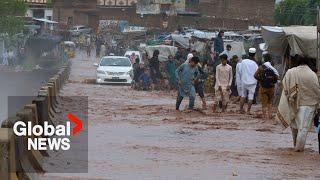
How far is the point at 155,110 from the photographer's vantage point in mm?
23125

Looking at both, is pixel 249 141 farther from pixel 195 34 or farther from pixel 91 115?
pixel 195 34

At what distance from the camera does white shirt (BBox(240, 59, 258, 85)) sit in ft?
70.9

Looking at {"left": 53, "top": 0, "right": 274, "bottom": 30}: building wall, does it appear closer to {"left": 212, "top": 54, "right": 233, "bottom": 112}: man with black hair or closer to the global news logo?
{"left": 212, "top": 54, "right": 233, "bottom": 112}: man with black hair

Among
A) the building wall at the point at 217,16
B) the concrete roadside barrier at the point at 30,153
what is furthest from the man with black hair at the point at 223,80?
the building wall at the point at 217,16

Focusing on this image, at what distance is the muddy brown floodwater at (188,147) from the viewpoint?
38.9 ft

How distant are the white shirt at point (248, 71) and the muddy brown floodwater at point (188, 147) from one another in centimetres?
91

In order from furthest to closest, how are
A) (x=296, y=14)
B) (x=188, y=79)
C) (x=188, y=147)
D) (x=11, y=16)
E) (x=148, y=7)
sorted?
(x=148, y=7), (x=296, y=14), (x=11, y=16), (x=188, y=79), (x=188, y=147)

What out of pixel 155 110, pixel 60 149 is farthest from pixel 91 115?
pixel 60 149

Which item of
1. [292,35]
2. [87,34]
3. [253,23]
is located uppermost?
[292,35]

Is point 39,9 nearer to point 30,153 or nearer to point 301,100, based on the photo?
point 301,100

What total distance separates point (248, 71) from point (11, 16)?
38962 millimetres

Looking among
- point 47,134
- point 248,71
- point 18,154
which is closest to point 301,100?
point 47,134

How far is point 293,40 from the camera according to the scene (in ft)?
72.6

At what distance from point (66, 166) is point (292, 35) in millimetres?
11564
